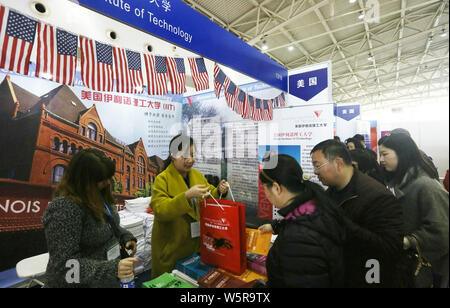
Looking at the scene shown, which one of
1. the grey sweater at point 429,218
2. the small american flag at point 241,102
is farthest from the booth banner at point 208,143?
the grey sweater at point 429,218

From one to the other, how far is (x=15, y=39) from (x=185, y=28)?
1.27m

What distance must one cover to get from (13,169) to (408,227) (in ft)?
12.9

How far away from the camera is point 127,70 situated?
6.09 feet

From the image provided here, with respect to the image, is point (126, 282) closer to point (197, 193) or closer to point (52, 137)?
point (197, 193)

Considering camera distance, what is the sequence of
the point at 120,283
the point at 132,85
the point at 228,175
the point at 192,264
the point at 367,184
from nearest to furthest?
1. the point at 120,283
2. the point at 367,184
3. the point at 192,264
4. the point at 132,85
5. the point at 228,175

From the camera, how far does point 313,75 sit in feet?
10.5

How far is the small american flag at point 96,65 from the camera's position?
1.65m

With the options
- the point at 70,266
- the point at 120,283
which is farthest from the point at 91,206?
the point at 120,283

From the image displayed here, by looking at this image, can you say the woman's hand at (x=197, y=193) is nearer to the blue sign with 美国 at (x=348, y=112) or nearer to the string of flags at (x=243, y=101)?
the string of flags at (x=243, y=101)

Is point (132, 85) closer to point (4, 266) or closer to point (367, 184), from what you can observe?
point (367, 184)

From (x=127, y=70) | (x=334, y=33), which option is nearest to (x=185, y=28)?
(x=127, y=70)

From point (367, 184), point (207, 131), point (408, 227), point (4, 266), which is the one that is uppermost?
point (207, 131)
